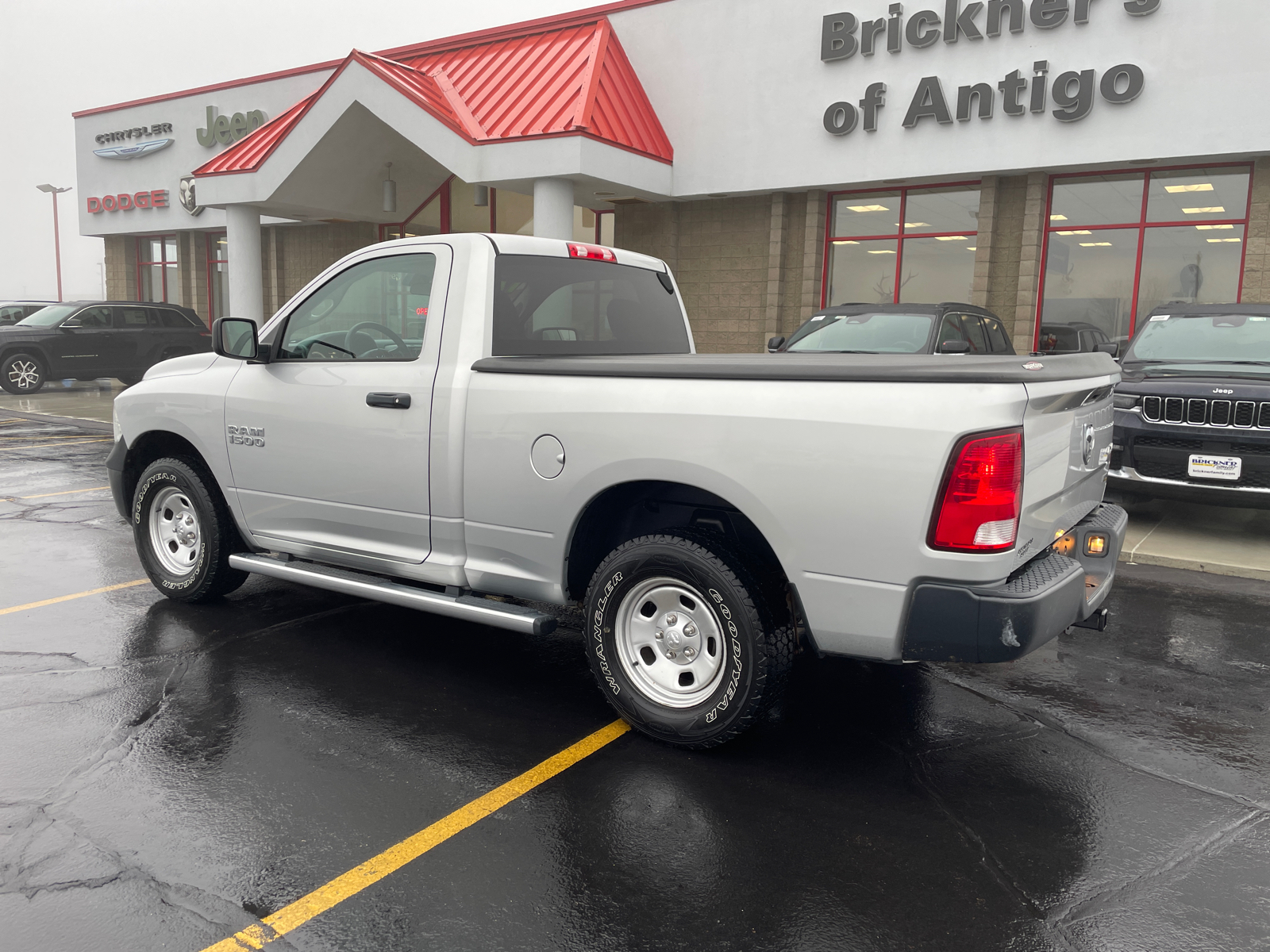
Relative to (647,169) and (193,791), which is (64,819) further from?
(647,169)

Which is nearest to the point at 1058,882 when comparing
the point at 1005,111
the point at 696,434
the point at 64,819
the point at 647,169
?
the point at 696,434

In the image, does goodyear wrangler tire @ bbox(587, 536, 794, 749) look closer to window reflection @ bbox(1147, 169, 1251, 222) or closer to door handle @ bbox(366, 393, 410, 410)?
door handle @ bbox(366, 393, 410, 410)

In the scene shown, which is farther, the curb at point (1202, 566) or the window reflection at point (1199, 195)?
the window reflection at point (1199, 195)

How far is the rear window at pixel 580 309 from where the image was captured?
15.0 feet

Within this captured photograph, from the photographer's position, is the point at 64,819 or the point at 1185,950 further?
the point at 64,819

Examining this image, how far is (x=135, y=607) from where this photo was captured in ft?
18.9

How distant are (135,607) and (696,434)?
393 cm

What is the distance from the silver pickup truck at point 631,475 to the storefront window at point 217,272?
2287 cm

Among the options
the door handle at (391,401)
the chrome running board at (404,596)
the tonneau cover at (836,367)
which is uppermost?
the tonneau cover at (836,367)

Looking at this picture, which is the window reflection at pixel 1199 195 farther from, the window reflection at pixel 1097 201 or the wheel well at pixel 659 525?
the wheel well at pixel 659 525

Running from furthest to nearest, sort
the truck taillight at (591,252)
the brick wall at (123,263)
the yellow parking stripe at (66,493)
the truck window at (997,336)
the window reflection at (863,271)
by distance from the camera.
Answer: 1. the brick wall at (123,263)
2. the window reflection at (863,271)
3. the truck window at (997,336)
4. the yellow parking stripe at (66,493)
5. the truck taillight at (591,252)

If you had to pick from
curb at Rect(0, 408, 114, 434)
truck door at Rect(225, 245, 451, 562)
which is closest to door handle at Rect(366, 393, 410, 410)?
truck door at Rect(225, 245, 451, 562)

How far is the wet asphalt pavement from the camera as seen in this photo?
2799mm

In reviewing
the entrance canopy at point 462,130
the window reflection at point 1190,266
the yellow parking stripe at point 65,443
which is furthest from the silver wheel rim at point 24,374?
the window reflection at point 1190,266
